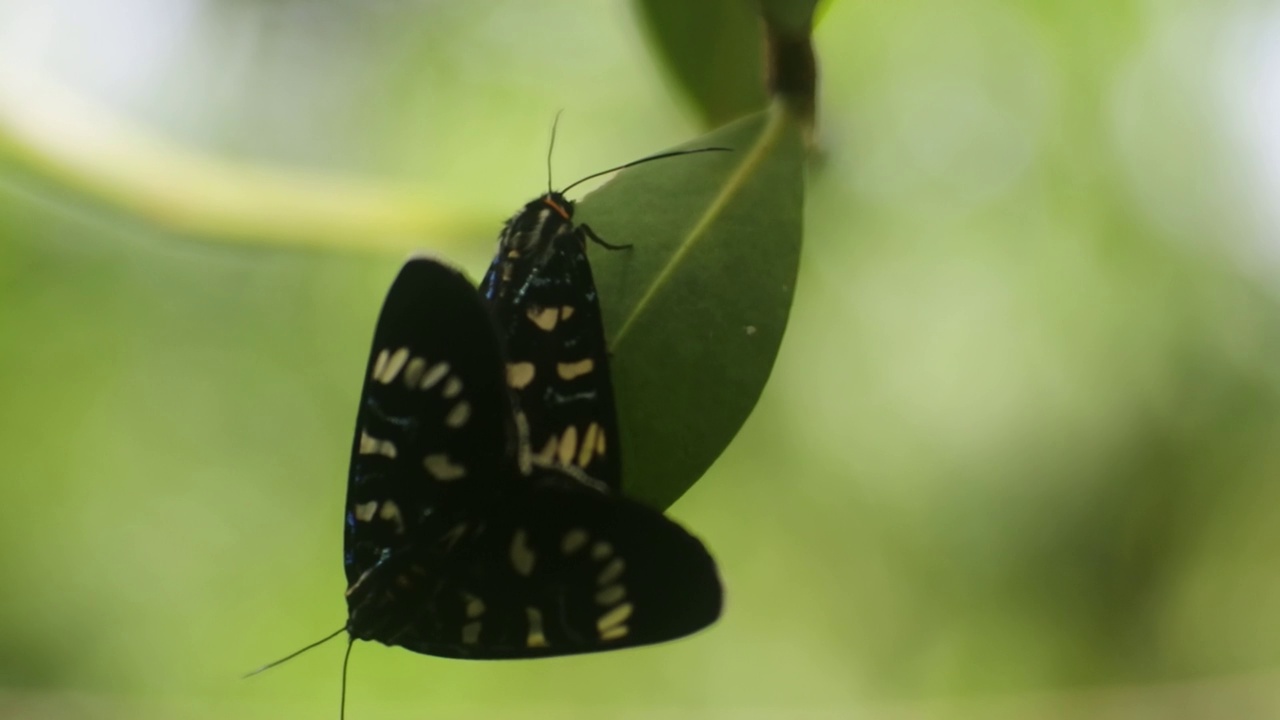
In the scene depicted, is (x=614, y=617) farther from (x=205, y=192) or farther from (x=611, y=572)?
(x=205, y=192)

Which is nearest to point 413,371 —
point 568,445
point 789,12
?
point 568,445

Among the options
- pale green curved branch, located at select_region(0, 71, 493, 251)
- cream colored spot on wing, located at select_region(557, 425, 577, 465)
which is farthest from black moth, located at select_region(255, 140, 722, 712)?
pale green curved branch, located at select_region(0, 71, 493, 251)

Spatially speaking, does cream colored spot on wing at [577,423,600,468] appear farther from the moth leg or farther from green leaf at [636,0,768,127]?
green leaf at [636,0,768,127]

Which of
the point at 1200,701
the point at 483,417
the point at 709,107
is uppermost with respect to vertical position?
the point at 709,107

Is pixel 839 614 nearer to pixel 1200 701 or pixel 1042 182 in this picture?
pixel 1200 701

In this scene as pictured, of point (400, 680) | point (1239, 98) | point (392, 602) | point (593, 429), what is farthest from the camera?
point (400, 680)

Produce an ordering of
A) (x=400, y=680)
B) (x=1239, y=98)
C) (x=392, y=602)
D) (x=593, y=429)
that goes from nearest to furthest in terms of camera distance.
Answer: (x=593, y=429)
(x=392, y=602)
(x=1239, y=98)
(x=400, y=680)

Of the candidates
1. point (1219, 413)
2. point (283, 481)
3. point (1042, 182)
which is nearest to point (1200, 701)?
point (1219, 413)
